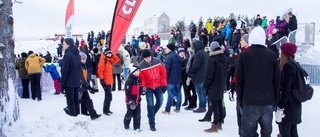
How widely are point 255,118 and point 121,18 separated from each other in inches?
214

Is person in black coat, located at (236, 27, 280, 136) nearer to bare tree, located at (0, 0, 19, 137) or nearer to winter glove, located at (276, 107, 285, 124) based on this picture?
winter glove, located at (276, 107, 285, 124)

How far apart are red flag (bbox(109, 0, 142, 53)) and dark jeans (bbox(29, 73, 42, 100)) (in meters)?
3.89

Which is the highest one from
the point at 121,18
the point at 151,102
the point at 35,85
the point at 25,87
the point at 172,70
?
Answer: the point at 121,18

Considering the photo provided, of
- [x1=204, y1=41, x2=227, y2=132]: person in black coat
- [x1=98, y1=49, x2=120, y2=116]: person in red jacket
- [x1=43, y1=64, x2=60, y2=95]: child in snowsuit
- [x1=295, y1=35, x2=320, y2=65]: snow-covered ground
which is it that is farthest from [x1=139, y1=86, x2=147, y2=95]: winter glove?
[x1=295, y1=35, x2=320, y2=65]: snow-covered ground

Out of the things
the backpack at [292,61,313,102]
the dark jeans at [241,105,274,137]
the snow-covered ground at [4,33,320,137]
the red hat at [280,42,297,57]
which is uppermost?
the red hat at [280,42,297,57]

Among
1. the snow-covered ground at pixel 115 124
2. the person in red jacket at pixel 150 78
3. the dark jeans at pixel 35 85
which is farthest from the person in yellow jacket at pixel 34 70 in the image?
the person in red jacket at pixel 150 78

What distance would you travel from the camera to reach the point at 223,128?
691 centimetres

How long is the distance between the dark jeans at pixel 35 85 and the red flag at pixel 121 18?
3.89 m

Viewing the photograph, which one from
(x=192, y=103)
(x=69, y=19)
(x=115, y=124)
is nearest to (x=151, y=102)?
(x=115, y=124)

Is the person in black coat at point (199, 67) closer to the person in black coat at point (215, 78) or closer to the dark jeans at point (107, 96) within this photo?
the person in black coat at point (215, 78)

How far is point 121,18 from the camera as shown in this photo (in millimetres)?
8875

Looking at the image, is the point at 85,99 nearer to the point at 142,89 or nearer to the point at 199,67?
the point at 142,89

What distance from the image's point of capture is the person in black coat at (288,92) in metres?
4.54

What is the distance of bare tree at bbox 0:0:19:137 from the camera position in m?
4.39
